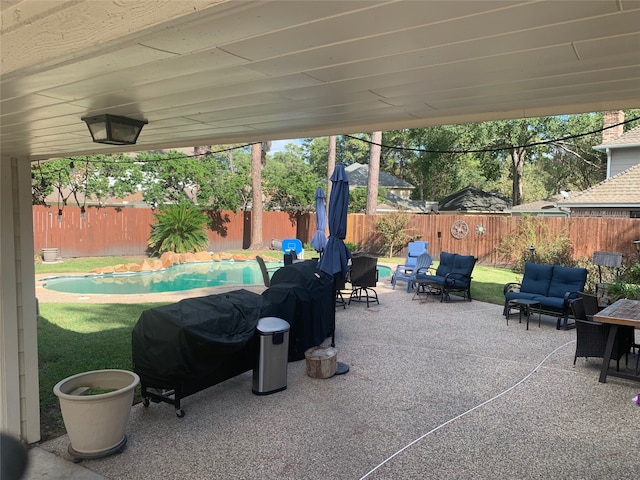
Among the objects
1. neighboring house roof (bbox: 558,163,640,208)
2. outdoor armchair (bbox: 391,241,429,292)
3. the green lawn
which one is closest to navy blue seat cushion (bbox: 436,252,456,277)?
outdoor armchair (bbox: 391,241,429,292)

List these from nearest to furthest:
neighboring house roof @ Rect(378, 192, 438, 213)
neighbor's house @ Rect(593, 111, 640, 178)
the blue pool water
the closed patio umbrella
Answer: the closed patio umbrella < the blue pool water < neighbor's house @ Rect(593, 111, 640, 178) < neighboring house roof @ Rect(378, 192, 438, 213)

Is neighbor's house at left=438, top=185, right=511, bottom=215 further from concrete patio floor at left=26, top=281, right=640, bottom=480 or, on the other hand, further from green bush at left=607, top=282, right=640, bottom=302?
concrete patio floor at left=26, top=281, right=640, bottom=480

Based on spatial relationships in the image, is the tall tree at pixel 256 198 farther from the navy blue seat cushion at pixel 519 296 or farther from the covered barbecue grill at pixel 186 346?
the covered barbecue grill at pixel 186 346

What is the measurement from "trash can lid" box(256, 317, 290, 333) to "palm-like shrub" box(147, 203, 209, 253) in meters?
13.8

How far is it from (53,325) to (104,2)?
7.31 m

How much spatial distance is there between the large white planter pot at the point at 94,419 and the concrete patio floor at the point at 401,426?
Result: 10 centimetres

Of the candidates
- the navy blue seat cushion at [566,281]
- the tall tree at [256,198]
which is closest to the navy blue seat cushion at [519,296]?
→ the navy blue seat cushion at [566,281]

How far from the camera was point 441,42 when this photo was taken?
1476 mm

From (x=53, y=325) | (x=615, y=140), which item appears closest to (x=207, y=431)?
(x=53, y=325)

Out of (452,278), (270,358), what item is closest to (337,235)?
(270,358)

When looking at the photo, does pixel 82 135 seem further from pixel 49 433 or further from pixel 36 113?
pixel 49 433

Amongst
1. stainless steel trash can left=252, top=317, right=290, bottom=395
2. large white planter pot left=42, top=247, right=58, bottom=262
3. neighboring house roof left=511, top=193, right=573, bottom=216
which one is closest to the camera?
stainless steel trash can left=252, top=317, right=290, bottom=395

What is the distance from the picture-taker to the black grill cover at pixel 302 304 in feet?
18.3

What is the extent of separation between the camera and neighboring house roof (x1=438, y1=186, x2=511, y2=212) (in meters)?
23.3
